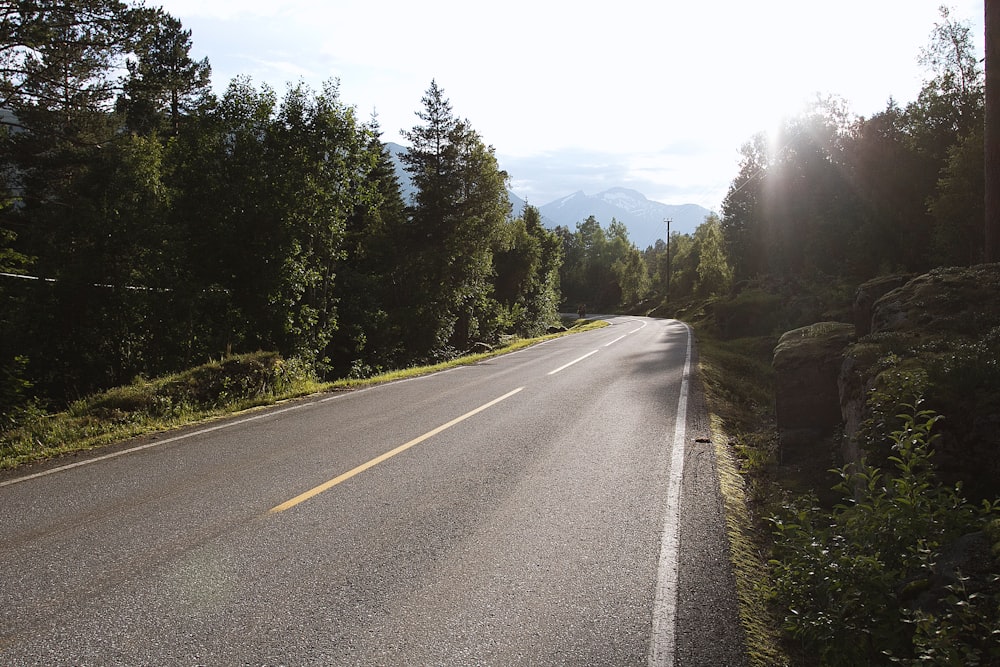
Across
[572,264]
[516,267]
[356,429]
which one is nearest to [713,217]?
[572,264]

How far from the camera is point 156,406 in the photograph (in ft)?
29.3

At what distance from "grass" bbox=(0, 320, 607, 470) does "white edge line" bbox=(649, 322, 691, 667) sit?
22.3 feet

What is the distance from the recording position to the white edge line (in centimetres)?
301

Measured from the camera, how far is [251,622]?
3.16 meters

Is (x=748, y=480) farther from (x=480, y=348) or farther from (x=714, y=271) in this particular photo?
(x=714, y=271)

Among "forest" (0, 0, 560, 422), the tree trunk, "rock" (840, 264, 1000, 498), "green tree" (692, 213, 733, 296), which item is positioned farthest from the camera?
"green tree" (692, 213, 733, 296)

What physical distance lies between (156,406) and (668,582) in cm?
837

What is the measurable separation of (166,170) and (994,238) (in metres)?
20.9

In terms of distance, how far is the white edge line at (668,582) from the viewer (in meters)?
3.01

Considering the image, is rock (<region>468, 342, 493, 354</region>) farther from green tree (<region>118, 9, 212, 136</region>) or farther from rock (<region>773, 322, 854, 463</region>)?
rock (<region>773, 322, 854, 463</region>)

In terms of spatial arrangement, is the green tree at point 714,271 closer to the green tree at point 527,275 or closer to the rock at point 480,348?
the green tree at point 527,275

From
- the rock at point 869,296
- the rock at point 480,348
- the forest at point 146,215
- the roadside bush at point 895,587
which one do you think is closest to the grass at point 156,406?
the forest at point 146,215

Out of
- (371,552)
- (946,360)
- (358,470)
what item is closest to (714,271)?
(946,360)

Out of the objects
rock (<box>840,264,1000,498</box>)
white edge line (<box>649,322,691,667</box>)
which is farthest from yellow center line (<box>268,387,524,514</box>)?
rock (<box>840,264,1000,498</box>)
